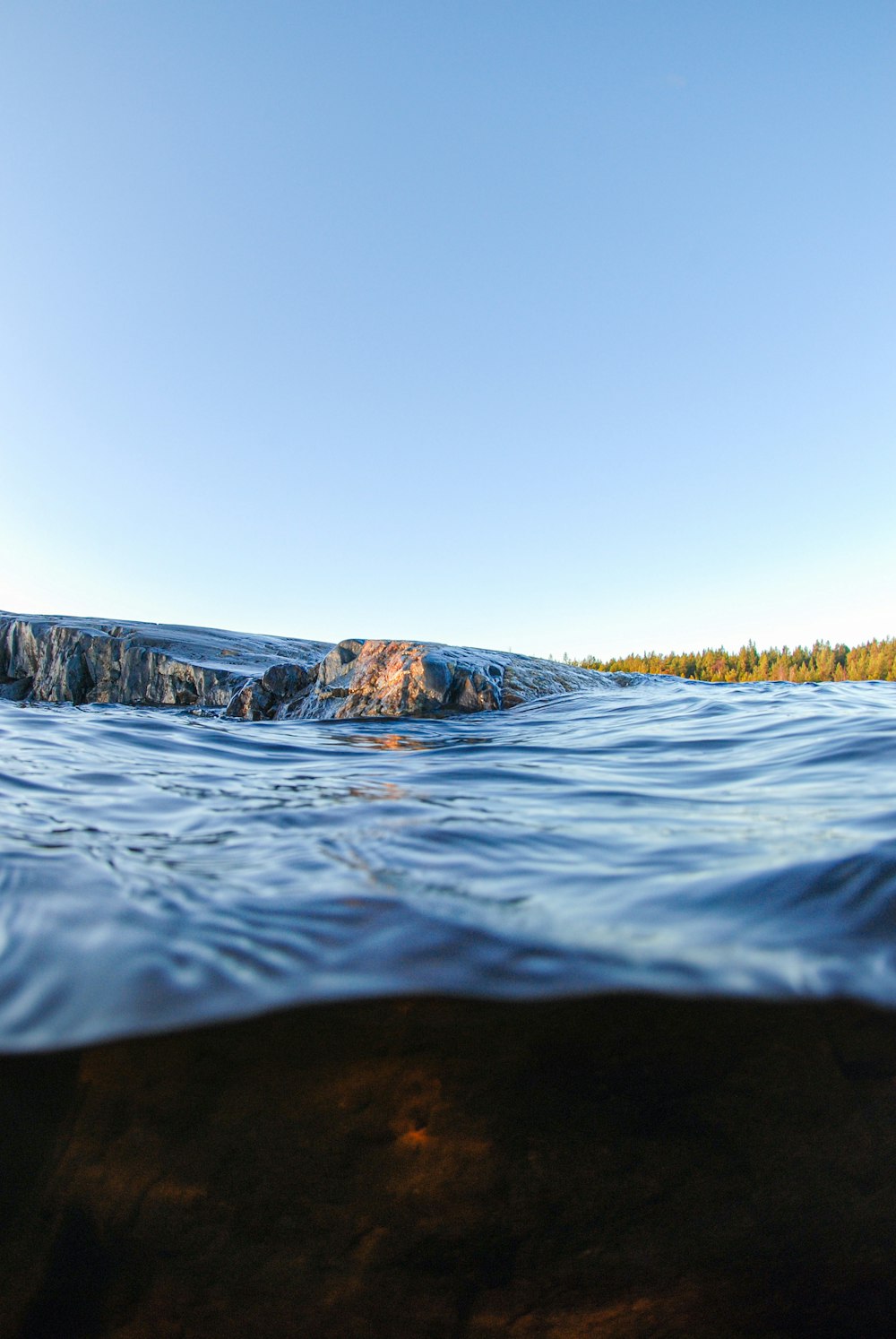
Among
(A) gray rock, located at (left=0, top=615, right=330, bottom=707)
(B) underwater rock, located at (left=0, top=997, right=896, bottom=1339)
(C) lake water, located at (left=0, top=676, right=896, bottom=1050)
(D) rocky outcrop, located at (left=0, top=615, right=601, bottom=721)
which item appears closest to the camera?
(B) underwater rock, located at (left=0, top=997, right=896, bottom=1339)

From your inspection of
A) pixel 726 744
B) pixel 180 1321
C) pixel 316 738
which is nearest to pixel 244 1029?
pixel 180 1321

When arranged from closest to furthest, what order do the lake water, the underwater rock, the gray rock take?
the underwater rock < the lake water < the gray rock

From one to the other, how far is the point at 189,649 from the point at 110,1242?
1262 cm

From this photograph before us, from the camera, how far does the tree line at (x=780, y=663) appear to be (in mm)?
31234

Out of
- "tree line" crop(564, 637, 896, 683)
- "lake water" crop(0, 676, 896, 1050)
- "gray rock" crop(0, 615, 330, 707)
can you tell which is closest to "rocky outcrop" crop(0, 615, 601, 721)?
"gray rock" crop(0, 615, 330, 707)

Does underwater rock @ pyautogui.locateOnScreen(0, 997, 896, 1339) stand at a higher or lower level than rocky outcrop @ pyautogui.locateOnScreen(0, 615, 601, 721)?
lower

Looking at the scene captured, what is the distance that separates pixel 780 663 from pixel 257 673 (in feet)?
98.1

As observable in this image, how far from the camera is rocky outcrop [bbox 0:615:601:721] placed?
6637 mm

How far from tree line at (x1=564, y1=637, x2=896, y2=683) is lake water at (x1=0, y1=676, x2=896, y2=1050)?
2606 centimetres

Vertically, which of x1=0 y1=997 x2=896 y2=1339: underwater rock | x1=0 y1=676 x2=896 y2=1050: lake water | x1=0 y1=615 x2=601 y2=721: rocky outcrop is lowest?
x1=0 y1=997 x2=896 y2=1339: underwater rock

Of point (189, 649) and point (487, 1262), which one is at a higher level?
point (189, 649)

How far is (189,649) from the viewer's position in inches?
503

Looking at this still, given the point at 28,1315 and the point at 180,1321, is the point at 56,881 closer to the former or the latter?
the point at 28,1315

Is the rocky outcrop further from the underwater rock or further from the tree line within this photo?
the tree line
